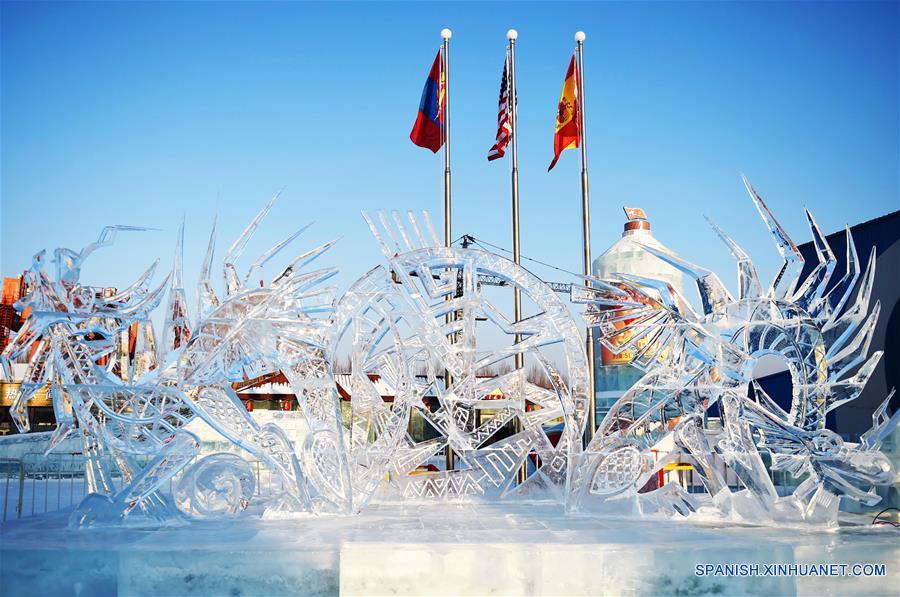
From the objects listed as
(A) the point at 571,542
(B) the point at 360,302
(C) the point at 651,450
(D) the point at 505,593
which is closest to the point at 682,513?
(C) the point at 651,450

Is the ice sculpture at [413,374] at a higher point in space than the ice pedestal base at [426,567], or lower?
higher

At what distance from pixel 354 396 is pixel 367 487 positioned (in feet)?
3.94

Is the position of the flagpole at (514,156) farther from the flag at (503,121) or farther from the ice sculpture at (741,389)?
the ice sculpture at (741,389)

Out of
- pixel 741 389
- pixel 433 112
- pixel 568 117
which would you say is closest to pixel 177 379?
pixel 741 389

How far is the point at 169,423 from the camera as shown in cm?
892

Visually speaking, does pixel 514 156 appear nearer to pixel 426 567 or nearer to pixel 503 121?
pixel 503 121

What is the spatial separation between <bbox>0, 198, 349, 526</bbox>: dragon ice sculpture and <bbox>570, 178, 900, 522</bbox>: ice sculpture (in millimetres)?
3359

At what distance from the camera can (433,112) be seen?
563 inches

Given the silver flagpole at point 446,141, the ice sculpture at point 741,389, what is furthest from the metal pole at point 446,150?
the ice sculpture at point 741,389

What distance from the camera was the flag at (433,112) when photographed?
14.2 meters

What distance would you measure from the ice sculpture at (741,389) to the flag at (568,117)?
511 cm

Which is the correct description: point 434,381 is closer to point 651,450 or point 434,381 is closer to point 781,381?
point 651,450

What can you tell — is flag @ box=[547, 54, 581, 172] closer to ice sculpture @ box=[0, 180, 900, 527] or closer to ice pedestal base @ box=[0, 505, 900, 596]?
ice sculpture @ box=[0, 180, 900, 527]

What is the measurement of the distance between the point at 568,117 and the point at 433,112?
2.46 meters
